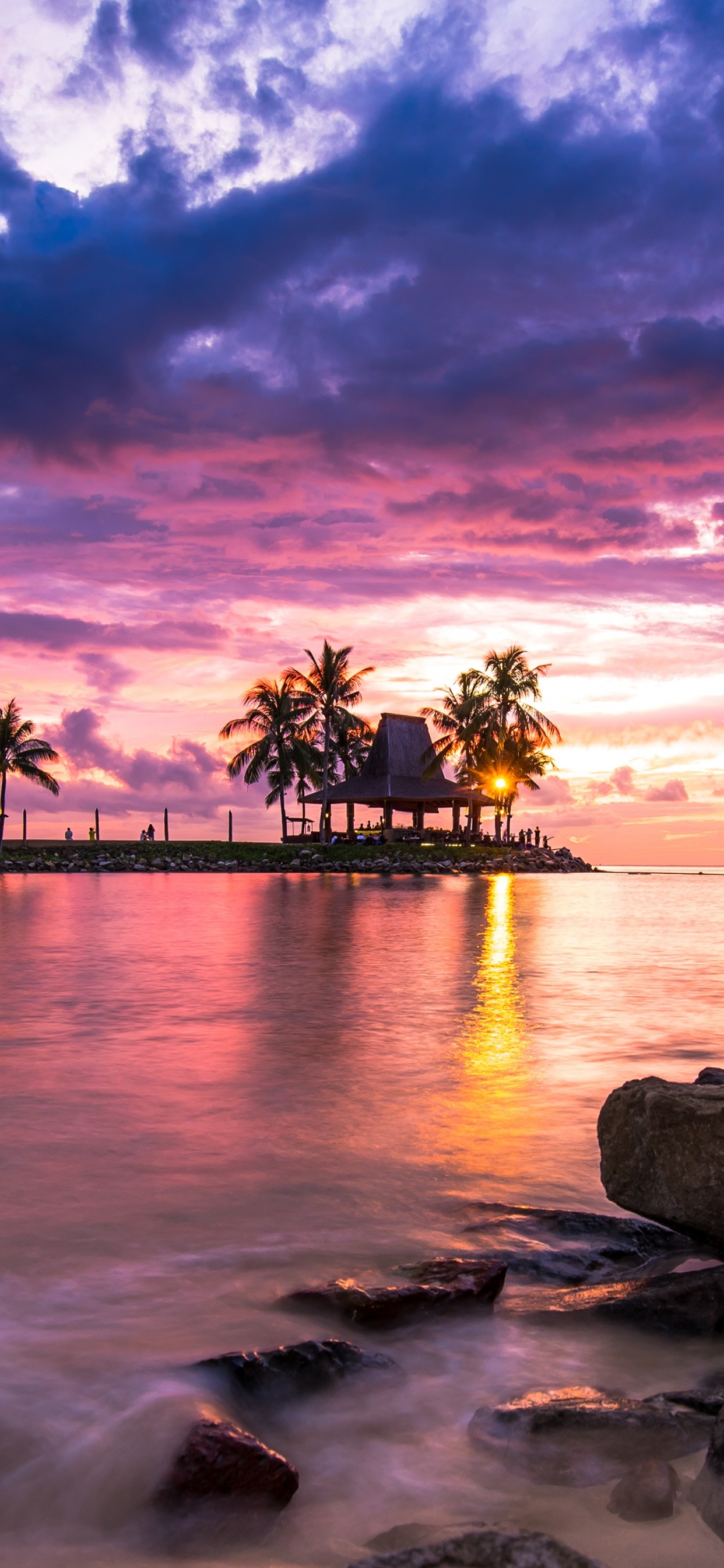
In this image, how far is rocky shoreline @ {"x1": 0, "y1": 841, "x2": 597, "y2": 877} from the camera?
4094 cm

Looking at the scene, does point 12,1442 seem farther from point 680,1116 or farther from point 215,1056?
point 215,1056

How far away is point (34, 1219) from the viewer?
11.9 ft

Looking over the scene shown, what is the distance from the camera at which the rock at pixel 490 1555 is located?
170 cm

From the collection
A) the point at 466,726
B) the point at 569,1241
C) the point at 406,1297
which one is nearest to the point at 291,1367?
the point at 406,1297

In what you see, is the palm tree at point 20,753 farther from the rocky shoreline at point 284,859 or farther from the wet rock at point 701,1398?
the wet rock at point 701,1398

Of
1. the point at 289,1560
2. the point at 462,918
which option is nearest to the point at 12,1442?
the point at 289,1560

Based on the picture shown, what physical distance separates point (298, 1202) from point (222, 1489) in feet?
6.26

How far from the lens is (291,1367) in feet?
7.97

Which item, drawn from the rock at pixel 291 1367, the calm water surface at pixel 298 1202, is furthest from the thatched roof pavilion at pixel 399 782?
the rock at pixel 291 1367

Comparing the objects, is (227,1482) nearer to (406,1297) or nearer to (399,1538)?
(399,1538)

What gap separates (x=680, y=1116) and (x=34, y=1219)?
2382mm

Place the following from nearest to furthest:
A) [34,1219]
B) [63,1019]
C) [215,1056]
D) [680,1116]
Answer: [680,1116]
[34,1219]
[215,1056]
[63,1019]

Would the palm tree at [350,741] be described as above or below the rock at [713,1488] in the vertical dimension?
above

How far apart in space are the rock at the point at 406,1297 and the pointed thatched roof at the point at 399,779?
39339 mm
